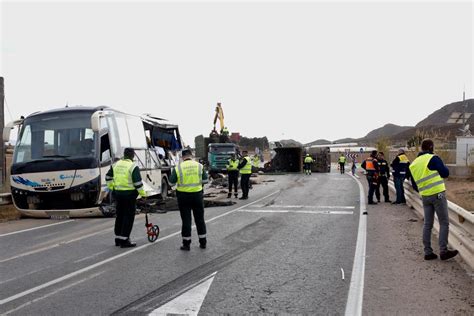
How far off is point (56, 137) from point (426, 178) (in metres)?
9.43

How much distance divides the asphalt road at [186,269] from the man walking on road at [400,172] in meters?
4.03

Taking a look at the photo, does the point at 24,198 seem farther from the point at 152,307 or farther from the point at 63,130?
the point at 152,307

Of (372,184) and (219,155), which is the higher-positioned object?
(219,155)

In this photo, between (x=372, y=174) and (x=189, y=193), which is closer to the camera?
(x=189, y=193)

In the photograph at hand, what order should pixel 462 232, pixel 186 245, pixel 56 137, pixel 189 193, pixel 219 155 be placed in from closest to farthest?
pixel 462 232 → pixel 186 245 → pixel 189 193 → pixel 56 137 → pixel 219 155

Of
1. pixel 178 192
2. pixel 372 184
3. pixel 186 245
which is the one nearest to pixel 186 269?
pixel 186 245

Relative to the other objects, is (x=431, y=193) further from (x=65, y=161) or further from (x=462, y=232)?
(x=65, y=161)

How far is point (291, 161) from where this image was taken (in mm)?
41250

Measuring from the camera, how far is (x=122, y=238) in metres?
8.48

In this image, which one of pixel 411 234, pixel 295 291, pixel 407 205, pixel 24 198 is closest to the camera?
pixel 295 291

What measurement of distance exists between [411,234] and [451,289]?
397cm

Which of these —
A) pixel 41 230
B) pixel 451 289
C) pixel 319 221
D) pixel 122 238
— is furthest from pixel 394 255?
pixel 41 230

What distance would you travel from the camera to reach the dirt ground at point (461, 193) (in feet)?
51.0

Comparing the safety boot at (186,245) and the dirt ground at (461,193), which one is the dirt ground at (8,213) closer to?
the safety boot at (186,245)
